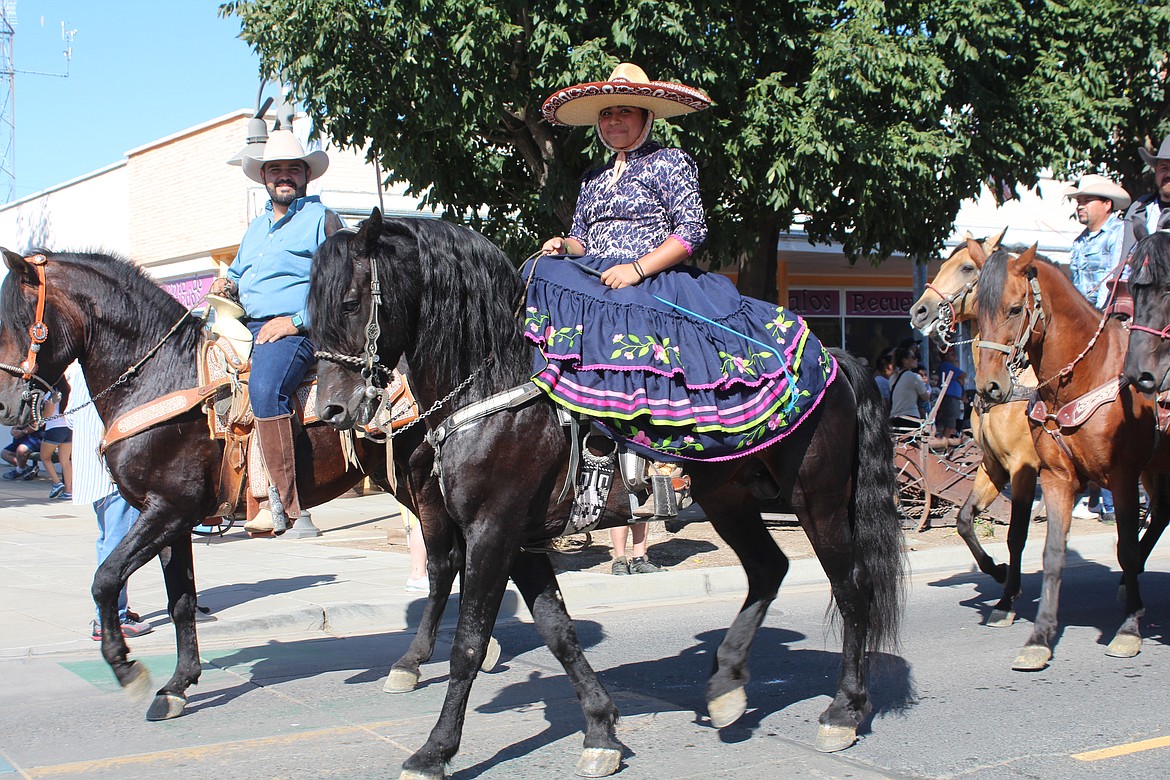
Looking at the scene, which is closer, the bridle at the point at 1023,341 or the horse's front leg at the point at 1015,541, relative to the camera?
the bridle at the point at 1023,341

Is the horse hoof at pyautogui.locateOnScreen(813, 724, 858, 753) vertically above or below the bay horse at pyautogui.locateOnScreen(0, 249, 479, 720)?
below

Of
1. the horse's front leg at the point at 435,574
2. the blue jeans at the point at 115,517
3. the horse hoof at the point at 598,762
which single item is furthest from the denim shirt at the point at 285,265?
the horse hoof at the point at 598,762

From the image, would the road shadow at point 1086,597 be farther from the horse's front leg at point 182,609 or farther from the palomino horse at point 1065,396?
the horse's front leg at point 182,609

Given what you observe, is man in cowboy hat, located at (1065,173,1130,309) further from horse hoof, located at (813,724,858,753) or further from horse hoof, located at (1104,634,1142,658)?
horse hoof, located at (813,724,858,753)

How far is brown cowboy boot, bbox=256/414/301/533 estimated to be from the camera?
18.7 ft

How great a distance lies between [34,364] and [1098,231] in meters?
7.50

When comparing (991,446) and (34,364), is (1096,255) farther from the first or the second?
(34,364)

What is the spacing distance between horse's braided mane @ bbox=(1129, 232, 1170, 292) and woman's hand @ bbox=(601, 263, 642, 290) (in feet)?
10.2

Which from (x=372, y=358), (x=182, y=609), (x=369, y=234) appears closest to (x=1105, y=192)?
(x=369, y=234)

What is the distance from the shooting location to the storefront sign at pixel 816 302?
23.3 meters

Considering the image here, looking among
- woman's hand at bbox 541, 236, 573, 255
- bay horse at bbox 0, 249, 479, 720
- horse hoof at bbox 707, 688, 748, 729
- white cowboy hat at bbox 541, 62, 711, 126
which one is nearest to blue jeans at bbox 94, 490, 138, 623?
bay horse at bbox 0, 249, 479, 720

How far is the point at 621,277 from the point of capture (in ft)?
15.4

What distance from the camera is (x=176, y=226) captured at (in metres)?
20.0

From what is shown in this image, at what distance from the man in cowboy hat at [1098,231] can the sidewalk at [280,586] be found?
3073 mm
